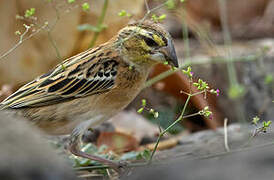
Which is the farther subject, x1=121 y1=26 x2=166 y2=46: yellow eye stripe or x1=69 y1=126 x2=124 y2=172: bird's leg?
x1=69 y1=126 x2=124 y2=172: bird's leg

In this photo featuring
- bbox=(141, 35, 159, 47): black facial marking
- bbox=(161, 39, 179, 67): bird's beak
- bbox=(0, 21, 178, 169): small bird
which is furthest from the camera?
bbox=(0, 21, 178, 169): small bird

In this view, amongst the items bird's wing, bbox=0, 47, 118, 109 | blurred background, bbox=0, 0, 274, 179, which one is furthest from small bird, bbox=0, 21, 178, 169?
blurred background, bbox=0, 0, 274, 179

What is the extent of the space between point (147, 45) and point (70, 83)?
2.50ft

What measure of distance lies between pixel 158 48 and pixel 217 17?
5307 mm

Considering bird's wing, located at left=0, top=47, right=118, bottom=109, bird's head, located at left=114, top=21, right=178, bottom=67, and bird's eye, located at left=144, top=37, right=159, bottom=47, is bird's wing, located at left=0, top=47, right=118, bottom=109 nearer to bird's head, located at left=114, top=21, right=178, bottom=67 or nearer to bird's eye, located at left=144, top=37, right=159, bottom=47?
bird's head, located at left=114, top=21, right=178, bottom=67

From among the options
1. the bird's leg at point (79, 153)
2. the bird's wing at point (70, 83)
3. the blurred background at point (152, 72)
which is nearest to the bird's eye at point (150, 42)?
the bird's wing at point (70, 83)

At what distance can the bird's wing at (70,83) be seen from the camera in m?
5.10

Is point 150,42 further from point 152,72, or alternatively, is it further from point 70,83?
point 152,72

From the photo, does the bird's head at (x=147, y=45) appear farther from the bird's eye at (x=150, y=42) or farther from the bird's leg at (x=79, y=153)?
the bird's leg at (x=79, y=153)

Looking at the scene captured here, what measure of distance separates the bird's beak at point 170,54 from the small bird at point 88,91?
14 cm

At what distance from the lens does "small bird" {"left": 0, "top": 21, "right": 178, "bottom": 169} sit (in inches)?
199

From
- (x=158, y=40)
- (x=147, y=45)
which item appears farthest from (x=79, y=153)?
(x=158, y=40)

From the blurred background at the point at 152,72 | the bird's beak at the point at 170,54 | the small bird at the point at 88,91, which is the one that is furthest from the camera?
the blurred background at the point at 152,72

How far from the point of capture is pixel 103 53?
210 inches
